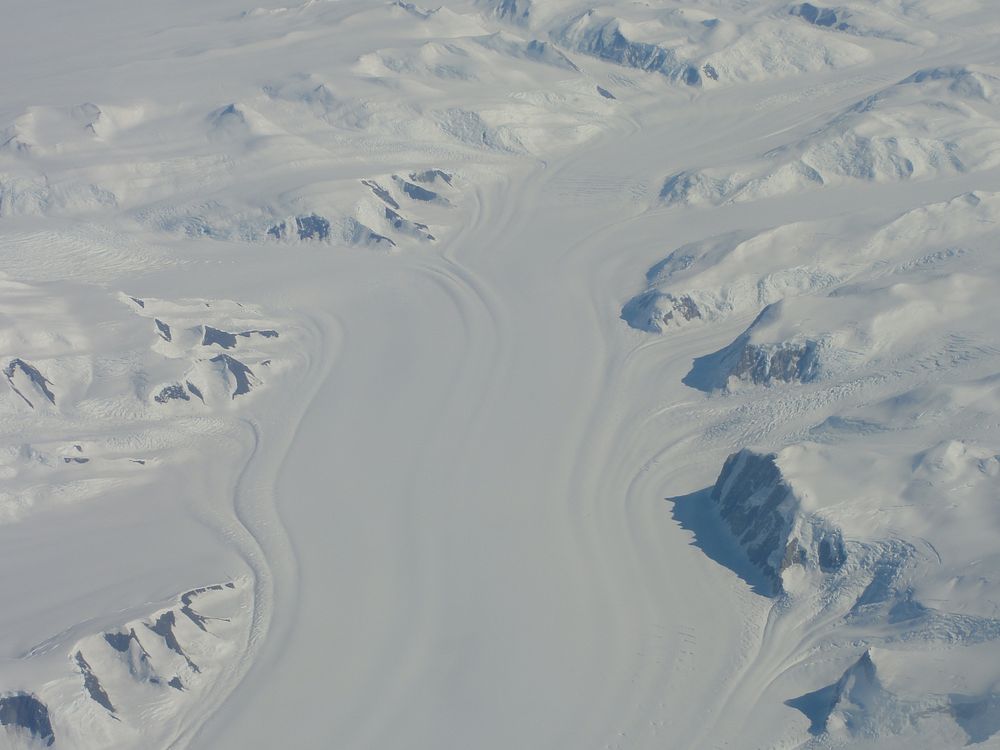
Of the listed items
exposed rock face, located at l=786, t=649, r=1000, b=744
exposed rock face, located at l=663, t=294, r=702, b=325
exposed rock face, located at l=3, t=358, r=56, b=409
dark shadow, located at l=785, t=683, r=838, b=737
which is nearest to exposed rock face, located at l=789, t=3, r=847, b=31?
exposed rock face, located at l=663, t=294, r=702, b=325

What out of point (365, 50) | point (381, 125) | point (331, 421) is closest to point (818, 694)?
point (331, 421)

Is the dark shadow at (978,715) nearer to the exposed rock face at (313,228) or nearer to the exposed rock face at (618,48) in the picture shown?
the exposed rock face at (313,228)

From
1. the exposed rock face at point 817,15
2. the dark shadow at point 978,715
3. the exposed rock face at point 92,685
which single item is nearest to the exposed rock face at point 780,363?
the dark shadow at point 978,715

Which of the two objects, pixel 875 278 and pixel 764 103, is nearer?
pixel 875 278

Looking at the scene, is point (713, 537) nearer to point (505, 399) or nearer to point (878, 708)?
point (878, 708)

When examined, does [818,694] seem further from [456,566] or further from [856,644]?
[456,566]
